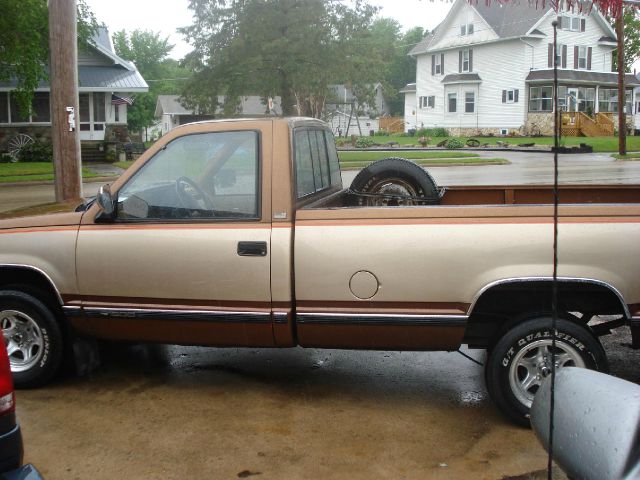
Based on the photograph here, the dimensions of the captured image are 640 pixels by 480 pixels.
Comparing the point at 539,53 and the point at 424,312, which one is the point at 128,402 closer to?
the point at 424,312

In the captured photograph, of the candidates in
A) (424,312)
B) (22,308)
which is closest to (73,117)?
(22,308)

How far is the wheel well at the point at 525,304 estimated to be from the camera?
432 cm

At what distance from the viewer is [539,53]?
50.5m

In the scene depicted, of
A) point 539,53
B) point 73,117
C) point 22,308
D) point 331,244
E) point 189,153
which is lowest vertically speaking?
point 22,308

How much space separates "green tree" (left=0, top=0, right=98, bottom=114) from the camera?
60.2 ft

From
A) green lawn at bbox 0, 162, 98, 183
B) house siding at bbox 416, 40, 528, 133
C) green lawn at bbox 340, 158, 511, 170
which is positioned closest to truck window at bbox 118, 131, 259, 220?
green lawn at bbox 0, 162, 98, 183

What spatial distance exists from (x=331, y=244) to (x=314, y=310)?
16.8 inches

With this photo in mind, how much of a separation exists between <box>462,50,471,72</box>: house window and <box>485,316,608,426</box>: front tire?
176 feet

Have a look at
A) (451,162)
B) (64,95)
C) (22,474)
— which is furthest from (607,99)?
(22,474)

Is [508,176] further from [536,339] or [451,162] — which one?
[536,339]

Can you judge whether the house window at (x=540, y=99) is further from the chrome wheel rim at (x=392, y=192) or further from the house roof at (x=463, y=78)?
the chrome wheel rim at (x=392, y=192)

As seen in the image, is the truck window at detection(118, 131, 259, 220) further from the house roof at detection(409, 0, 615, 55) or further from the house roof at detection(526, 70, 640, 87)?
the house roof at detection(526, 70, 640, 87)

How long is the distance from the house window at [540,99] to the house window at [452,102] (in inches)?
254

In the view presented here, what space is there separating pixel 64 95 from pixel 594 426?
9.02 m
